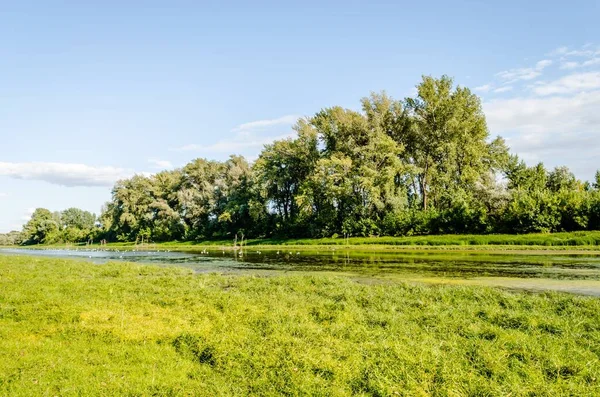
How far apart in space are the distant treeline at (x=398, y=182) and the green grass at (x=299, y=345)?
166ft

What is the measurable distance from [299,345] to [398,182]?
72.7 meters

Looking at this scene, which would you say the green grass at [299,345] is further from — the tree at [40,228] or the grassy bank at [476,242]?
the tree at [40,228]

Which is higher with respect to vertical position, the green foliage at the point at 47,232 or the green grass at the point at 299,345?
the green foliage at the point at 47,232

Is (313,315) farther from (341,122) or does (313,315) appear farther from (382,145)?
(341,122)

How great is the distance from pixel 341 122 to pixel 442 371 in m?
71.6

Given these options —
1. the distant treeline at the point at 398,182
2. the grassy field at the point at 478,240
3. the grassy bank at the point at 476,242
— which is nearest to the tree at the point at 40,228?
the distant treeline at the point at 398,182

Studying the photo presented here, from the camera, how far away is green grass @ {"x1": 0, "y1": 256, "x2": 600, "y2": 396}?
831cm

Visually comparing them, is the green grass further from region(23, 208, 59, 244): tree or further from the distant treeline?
region(23, 208, 59, 244): tree

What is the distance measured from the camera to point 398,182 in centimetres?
8019

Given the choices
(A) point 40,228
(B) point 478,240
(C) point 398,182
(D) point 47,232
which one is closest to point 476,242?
(B) point 478,240

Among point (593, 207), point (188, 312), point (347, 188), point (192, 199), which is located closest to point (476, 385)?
point (188, 312)

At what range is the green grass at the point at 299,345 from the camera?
8.31 m

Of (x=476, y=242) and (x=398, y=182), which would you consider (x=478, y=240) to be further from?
(x=398, y=182)

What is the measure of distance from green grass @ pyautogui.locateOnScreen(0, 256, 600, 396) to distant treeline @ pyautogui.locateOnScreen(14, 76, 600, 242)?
50.7 metres
